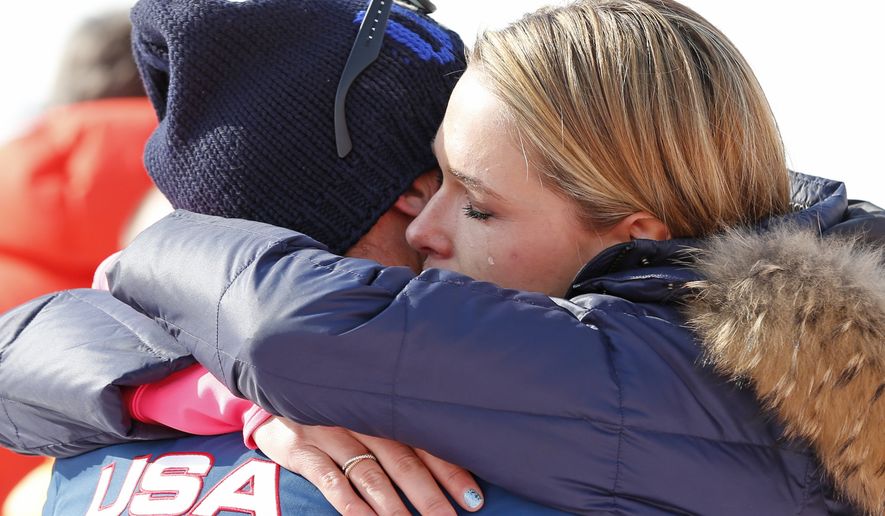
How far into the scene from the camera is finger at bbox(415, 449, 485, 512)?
1.11m

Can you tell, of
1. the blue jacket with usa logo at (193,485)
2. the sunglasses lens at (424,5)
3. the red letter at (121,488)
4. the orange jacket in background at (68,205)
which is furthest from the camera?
the orange jacket in background at (68,205)

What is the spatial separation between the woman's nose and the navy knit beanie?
0.43ft

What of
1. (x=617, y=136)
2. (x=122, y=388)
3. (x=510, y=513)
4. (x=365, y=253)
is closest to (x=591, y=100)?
(x=617, y=136)

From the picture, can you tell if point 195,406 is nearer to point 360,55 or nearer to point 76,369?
point 76,369

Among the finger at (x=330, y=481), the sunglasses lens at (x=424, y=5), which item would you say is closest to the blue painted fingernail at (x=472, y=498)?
the finger at (x=330, y=481)

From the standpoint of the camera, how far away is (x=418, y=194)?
1.63 metres

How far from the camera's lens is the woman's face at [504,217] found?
1.38 meters

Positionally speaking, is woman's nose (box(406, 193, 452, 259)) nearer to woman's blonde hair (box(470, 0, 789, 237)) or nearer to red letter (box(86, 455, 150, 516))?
woman's blonde hair (box(470, 0, 789, 237))

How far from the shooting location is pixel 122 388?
50.8 inches

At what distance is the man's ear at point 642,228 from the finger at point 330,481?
54 centimetres

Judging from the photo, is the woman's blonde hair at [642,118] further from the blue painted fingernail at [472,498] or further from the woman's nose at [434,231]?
the blue painted fingernail at [472,498]

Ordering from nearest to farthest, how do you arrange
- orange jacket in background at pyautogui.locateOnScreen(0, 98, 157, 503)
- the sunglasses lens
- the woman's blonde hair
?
the woman's blonde hair < the sunglasses lens < orange jacket in background at pyautogui.locateOnScreen(0, 98, 157, 503)

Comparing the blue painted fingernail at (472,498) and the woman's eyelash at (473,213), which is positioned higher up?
the woman's eyelash at (473,213)

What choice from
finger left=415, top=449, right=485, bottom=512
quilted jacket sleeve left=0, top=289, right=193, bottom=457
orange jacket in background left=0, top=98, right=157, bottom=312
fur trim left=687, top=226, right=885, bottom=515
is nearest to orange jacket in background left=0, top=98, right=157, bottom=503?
orange jacket in background left=0, top=98, right=157, bottom=312
